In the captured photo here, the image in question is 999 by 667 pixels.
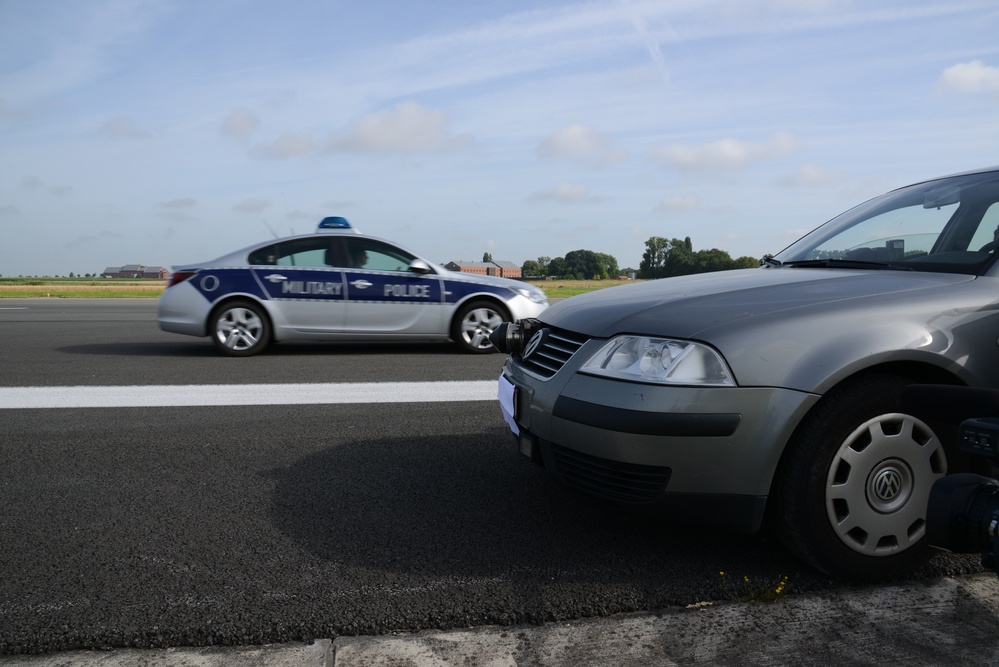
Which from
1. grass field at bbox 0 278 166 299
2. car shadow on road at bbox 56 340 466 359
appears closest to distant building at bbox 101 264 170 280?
grass field at bbox 0 278 166 299

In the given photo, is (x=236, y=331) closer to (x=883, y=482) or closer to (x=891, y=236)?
(x=891, y=236)

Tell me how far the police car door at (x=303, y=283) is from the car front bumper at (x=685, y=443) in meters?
6.76

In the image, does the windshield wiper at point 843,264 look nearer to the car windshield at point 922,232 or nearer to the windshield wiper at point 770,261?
the car windshield at point 922,232

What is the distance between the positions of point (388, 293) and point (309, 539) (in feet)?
20.9

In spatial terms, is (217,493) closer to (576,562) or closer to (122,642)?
(122,642)

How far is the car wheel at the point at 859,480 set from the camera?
2645 mm

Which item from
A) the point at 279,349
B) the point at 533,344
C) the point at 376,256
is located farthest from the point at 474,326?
the point at 533,344

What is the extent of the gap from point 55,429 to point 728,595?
168 inches

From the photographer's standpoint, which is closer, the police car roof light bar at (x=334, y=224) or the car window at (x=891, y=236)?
the car window at (x=891, y=236)

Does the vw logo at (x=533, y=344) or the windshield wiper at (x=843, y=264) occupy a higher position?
the windshield wiper at (x=843, y=264)

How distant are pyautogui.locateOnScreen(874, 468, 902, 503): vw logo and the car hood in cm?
59

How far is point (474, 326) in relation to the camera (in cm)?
947

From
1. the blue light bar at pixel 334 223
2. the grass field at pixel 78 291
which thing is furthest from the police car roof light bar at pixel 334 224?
the grass field at pixel 78 291

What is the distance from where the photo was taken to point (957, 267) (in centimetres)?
306
